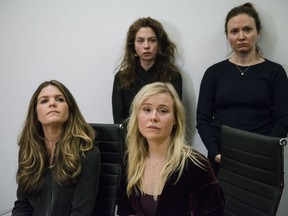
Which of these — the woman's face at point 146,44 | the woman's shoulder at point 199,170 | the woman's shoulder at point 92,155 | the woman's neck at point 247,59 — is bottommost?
the woman's shoulder at point 92,155

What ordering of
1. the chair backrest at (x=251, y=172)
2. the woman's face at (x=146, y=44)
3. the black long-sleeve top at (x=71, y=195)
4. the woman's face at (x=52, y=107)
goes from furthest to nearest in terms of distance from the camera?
the woman's face at (x=146, y=44) < the woman's face at (x=52, y=107) < the black long-sleeve top at (x=71, y=195) < the chair backrest at (x=251, y=172)

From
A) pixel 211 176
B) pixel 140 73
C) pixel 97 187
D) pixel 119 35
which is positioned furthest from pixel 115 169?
pixel 119 35

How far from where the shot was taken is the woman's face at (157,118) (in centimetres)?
140

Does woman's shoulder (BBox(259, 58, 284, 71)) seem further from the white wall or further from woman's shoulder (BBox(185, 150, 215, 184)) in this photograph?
woman's shoulder (BBox(185, 150, 215, 184))

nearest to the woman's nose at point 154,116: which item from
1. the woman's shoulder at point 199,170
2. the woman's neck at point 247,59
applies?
the woman's shoulder at point 199,170

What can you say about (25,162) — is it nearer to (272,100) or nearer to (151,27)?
(151,27)

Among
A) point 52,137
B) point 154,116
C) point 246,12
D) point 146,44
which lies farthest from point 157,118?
point 246,12

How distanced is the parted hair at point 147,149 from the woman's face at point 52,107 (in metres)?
0.40

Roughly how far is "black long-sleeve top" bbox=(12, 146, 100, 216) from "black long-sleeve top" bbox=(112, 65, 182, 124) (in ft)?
2.14

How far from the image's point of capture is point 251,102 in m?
2.00

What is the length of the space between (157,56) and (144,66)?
0.12 m

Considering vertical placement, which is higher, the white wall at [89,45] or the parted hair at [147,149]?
the white wall at [89,45]

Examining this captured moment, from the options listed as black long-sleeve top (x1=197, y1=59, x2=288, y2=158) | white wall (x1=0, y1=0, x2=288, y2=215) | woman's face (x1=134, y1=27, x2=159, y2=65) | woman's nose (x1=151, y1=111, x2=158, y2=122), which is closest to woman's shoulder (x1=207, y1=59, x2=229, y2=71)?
black long-sleeve top (x1=197, y1=59, x2=288, y2=158)

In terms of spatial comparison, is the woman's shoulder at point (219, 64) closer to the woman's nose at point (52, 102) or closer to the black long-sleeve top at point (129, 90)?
the black long-sleeve top at point (129, 90)
